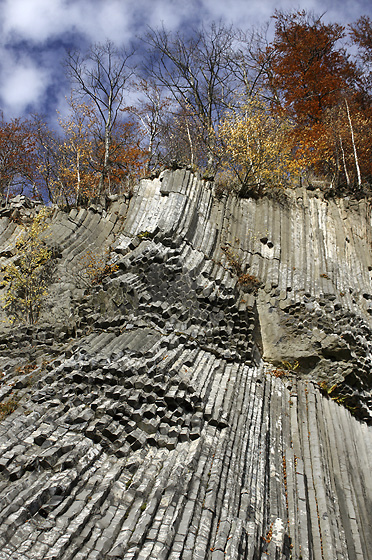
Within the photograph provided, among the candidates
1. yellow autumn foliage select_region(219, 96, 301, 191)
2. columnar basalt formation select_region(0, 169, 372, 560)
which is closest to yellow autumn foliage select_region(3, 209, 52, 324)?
columnar basalt formation select_region(0, 169, 372, 560)

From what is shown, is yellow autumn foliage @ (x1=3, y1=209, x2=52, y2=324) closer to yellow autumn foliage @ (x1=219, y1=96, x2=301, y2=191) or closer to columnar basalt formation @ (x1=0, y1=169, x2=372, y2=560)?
columnar basalt formation @ (x1=0, y1=169, x2=372, y2=560)

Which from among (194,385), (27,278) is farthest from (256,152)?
(194,385)

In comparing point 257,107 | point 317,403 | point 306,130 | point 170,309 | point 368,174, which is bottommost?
point 317,403

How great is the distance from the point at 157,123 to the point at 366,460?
2139 cm

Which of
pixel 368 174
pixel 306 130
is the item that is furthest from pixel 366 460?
pixel 306 130

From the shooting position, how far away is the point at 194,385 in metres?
9.60

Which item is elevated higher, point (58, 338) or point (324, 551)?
point (58, 338)

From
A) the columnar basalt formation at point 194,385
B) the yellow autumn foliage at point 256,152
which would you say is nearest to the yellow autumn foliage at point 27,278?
the columnar basalt formation at point 194,385

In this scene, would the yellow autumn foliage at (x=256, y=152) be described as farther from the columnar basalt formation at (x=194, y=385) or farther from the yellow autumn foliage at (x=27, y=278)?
the yellow autumn foliage at (x=27, y=278)

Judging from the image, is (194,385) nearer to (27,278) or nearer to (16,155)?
(27,278)

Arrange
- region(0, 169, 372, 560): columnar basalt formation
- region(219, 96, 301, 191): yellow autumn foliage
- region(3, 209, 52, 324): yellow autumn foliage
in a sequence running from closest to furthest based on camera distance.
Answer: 1. region(0, 169, 372, 560): columnar basalt formation
2. region(3, 209, 52, 324): yellow autumn foliage
3. region(219, 96, 301, 191): yellow autumn foliage

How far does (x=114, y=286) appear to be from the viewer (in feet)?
43.0

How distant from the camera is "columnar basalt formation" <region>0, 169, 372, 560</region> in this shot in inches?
249

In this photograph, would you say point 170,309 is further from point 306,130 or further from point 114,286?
point 306,130
